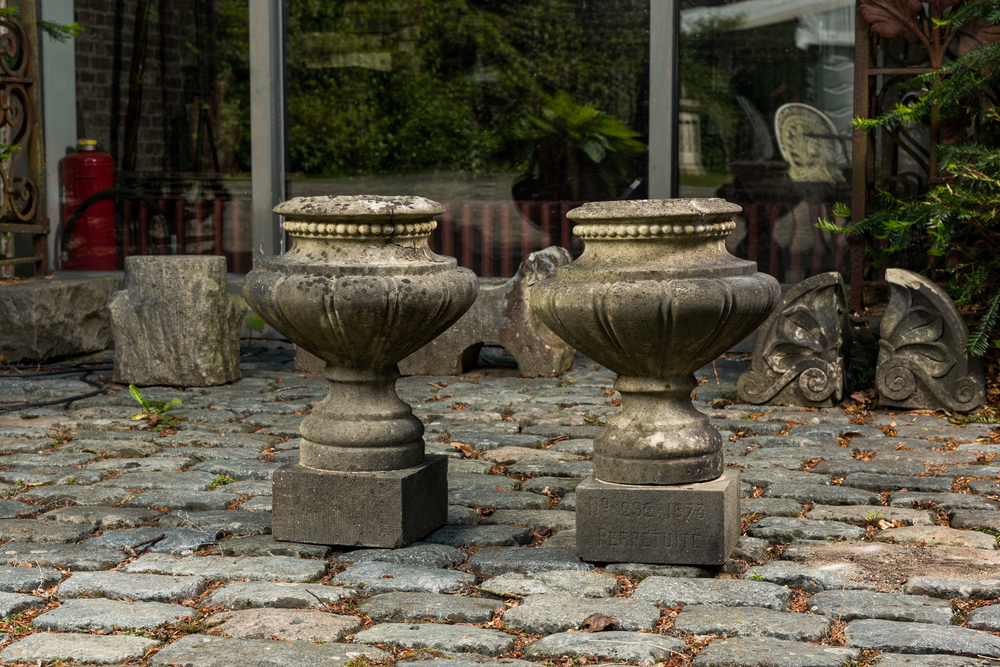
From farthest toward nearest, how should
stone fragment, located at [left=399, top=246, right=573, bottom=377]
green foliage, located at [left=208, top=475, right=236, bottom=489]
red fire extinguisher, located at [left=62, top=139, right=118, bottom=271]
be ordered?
red fire extinguisher, located at [left=62, top=139, right=118, bottom=271], stone fragment, located at [left=399, top=246, right=573, bottom=377], green foliage, located at [left=208, top=475, right=236, bottom=489]

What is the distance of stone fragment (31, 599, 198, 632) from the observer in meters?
3.13

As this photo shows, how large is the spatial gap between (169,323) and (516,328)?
1.93 meters

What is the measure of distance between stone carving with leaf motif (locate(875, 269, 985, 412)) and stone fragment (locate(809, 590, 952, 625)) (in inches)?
110

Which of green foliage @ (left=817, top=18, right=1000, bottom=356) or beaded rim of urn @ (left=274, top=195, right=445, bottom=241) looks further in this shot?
green foliage @ (left=817, top=18, right=1000, bottom=356)

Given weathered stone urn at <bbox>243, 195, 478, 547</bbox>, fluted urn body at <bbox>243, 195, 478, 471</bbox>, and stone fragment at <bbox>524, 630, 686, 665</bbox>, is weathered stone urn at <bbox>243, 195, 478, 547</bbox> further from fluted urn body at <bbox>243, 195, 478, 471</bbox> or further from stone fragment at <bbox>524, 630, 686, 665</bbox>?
stone fragment at <bbox>524, 630, 686, 665</bbox>

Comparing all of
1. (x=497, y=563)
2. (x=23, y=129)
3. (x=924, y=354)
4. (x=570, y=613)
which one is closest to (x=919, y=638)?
(x=570, y=613)

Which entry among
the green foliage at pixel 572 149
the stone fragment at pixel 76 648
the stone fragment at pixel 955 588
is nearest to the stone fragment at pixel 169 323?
the green foliage at pixel 572 149

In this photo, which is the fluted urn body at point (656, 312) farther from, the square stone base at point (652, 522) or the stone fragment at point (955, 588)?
the stone fragment at point (955, 588)

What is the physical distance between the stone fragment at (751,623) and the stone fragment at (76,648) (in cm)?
134

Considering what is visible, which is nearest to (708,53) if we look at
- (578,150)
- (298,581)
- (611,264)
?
(578,150)

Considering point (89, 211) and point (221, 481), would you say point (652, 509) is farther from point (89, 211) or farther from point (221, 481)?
point (89, 211)

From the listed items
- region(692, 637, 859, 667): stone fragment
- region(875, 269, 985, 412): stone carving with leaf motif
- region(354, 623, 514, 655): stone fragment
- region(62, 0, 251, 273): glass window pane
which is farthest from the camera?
region(62, 0, 251, 273): glass window pane

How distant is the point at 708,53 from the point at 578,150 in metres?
1.11

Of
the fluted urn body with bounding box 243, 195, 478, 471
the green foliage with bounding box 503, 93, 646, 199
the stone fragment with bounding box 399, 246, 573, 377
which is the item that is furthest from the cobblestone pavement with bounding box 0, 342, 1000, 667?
the green foliage with bounding box 503, 93, 646, 199
